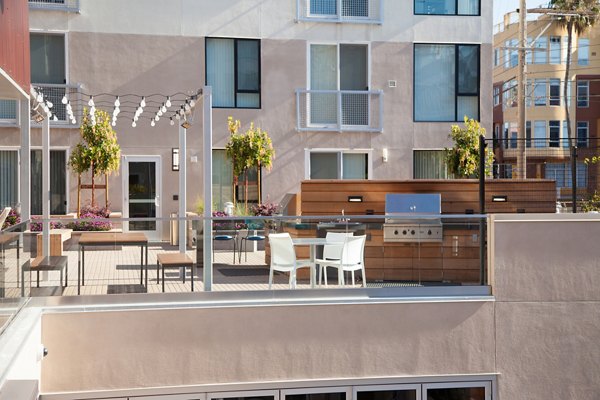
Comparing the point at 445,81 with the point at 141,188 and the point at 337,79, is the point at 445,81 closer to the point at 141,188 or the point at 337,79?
the point at 337,79

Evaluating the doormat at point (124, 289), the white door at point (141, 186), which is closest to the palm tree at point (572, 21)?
the white door at point (141, 186)

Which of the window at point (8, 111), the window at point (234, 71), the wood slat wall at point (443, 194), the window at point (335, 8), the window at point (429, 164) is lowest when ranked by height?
A: the wood slat wall at point (443, 194)

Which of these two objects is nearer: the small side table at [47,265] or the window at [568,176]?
the small side table at [47,265]

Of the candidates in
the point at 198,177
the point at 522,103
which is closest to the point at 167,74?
the point at 198,177

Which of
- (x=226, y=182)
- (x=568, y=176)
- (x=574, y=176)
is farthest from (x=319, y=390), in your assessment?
(x=226, y=182)

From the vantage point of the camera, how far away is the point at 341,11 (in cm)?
2423

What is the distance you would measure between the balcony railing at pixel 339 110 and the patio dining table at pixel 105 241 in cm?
1170

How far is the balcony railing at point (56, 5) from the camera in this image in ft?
73.4

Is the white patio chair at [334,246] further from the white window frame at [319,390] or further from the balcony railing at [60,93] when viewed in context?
the balcony railing at [60,93]

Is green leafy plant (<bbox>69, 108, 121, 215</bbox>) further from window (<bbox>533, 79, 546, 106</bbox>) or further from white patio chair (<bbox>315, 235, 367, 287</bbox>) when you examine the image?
window (<bbox>533, 79, 546, 106</bbox>)

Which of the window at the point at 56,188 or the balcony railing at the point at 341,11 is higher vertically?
the balcony railing at the point at 341,11

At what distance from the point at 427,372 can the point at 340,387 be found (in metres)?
1.29

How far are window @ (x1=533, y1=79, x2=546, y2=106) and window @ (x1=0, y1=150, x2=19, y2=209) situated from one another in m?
32.3

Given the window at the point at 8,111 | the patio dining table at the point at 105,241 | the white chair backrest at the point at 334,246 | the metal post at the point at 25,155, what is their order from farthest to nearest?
the window at the point at 8,111, the metal post at the point at 25,155, the white chair backrest at the point at 334,246, the patio dining table at the point at 105,241
